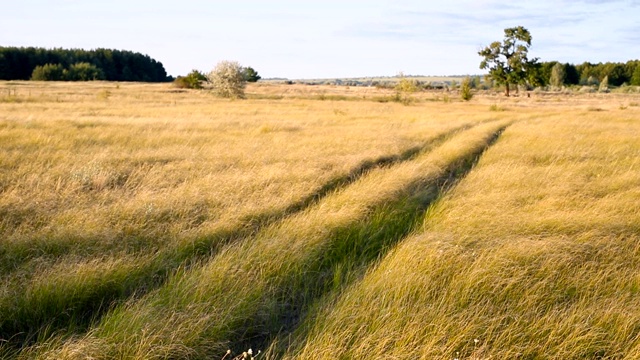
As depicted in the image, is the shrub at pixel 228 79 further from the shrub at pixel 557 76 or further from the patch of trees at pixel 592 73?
the patch of trees at pixel 592 73

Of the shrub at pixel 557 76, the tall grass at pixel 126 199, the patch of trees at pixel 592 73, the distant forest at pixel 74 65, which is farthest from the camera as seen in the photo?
the patch of trees at pixel 592 73

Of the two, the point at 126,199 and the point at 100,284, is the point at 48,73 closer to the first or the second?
the point at 126,199

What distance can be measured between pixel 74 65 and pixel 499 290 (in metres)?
98.1

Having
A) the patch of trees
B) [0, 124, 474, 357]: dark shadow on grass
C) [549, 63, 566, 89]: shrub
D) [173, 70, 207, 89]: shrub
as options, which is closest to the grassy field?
[0, 124, 474, 357]: dark shadow on grass

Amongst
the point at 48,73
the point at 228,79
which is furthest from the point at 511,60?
the point at 48,73

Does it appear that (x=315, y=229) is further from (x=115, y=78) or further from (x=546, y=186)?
(x=115, y=78)

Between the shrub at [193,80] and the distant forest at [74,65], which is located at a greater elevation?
the distant forest at [74,65]

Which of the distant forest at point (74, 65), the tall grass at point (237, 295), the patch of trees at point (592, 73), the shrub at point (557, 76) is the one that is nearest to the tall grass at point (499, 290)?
the tall grass at point (237, 295)

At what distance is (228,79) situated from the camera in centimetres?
4406

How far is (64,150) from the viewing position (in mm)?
11195

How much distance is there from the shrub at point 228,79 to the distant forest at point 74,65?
46331 mm

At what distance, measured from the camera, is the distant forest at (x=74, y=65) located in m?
80.6

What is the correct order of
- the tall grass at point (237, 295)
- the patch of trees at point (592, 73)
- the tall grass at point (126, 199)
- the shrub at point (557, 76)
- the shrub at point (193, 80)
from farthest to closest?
1. the patch of trees at point (592, 73)
2. the shrub at point (557, 76)
3. the shrub at point (193, 80)
4. the tall grass at point (126, 199)
5. the tall grass at point (237, 295)

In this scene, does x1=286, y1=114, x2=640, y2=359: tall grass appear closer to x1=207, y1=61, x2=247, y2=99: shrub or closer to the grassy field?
the grassy field
